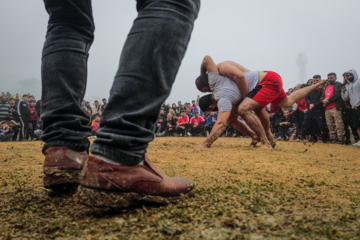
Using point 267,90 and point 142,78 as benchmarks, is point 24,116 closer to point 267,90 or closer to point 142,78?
point 267,90

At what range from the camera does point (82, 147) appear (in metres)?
1.18

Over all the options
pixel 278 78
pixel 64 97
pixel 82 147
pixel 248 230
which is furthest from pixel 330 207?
pixel 278 78

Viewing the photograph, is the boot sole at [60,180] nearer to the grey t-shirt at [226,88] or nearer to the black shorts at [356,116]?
the grey t-shirt at [226,88]

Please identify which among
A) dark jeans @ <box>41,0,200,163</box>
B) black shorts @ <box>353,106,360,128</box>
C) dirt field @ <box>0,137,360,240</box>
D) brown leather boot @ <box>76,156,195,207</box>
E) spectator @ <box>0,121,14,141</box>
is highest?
black shorts @ <box>353,106,360,128</box>

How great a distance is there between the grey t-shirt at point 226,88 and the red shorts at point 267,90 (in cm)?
11

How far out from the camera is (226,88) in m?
4.47

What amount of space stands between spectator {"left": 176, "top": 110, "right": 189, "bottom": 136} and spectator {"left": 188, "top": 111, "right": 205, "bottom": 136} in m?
0.26

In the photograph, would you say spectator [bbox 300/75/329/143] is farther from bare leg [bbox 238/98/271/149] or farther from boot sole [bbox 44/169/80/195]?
boot sole [bbox 44/169/80/195]

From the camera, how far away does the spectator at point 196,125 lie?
13141 millimetres

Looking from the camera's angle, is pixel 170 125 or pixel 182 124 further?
pixel 170 125

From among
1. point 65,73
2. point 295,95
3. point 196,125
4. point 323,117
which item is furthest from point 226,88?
point 196,125

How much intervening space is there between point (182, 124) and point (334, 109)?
23.3 feet

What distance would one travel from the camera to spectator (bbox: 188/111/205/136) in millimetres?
13141

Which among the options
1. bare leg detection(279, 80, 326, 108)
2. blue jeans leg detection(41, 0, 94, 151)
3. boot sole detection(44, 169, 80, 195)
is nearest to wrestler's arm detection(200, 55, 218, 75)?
bare leg detection(279, 80, 326, 108)
